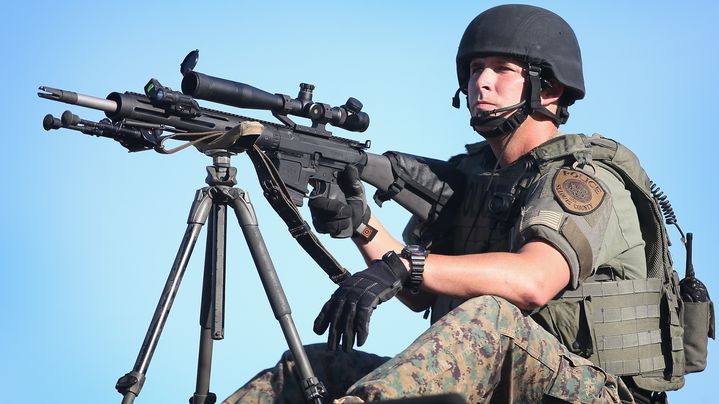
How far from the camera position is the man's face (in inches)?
336

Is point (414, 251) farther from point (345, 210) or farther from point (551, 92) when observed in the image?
point (551, 92)

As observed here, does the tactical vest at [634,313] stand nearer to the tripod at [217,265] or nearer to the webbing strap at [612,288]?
the webbing strap at [612,288]

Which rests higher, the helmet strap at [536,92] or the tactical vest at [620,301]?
the helmet strap at [536,92]

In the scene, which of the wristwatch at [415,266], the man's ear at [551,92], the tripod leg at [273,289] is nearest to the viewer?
the tripod leg at [273,289]

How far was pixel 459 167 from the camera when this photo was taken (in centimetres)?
941

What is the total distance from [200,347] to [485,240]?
88.2 inches

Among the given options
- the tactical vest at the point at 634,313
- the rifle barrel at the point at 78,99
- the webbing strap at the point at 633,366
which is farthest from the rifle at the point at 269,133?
the webbing strap at the point at 633,366

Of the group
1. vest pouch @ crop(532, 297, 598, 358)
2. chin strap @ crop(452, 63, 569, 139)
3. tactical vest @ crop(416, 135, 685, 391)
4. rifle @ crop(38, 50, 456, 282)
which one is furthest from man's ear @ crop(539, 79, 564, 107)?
vest pouch @ crop(532, 297, 598, 358)

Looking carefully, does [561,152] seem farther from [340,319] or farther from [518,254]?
[340,319]

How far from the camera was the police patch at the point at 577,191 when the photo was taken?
298 inches

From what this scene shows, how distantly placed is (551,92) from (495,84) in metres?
0.48

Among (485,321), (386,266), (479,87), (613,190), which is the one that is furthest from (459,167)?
(485,321)

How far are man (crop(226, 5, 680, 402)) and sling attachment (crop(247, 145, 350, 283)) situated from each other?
11.3 inches

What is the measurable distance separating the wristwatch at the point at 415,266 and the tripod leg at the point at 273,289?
765mm
